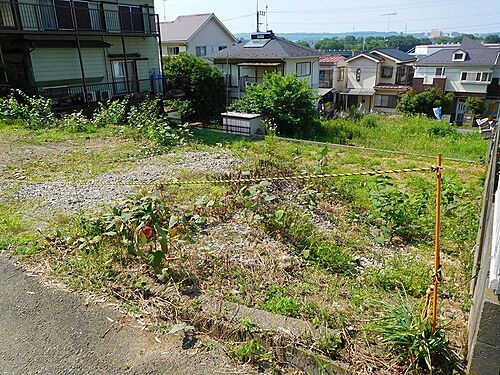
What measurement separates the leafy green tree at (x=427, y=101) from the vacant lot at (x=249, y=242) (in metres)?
21.3

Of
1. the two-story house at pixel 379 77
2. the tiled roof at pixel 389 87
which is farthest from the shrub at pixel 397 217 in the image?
the two-story house at pixel 379 77

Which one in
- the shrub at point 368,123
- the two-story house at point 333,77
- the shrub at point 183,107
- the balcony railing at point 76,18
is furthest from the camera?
the two-story house at point 333,77

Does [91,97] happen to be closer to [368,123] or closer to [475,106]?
[368,123]

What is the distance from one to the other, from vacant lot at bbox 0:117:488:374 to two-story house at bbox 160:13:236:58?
75.1 feet

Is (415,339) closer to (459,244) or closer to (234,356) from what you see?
(234,356)

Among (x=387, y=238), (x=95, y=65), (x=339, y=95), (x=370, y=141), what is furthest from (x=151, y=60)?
(x=339, y=95)

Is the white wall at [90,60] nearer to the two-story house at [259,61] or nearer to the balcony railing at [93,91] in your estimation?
the balcony railing at [93,91]

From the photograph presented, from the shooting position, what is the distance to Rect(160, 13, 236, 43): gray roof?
27.2 m

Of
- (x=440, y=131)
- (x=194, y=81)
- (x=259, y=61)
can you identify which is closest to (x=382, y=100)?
(x=259, y=61)

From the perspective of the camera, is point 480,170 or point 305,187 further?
point 480,170

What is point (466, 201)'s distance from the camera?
213 inches

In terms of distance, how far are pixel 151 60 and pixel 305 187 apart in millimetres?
14670

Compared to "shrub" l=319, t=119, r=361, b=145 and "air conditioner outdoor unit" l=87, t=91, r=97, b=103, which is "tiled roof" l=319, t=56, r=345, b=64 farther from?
"air conditioner outdoor unit" l=87, t=91, r=97, b=103

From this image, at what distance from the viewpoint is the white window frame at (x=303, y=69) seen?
2158cm
